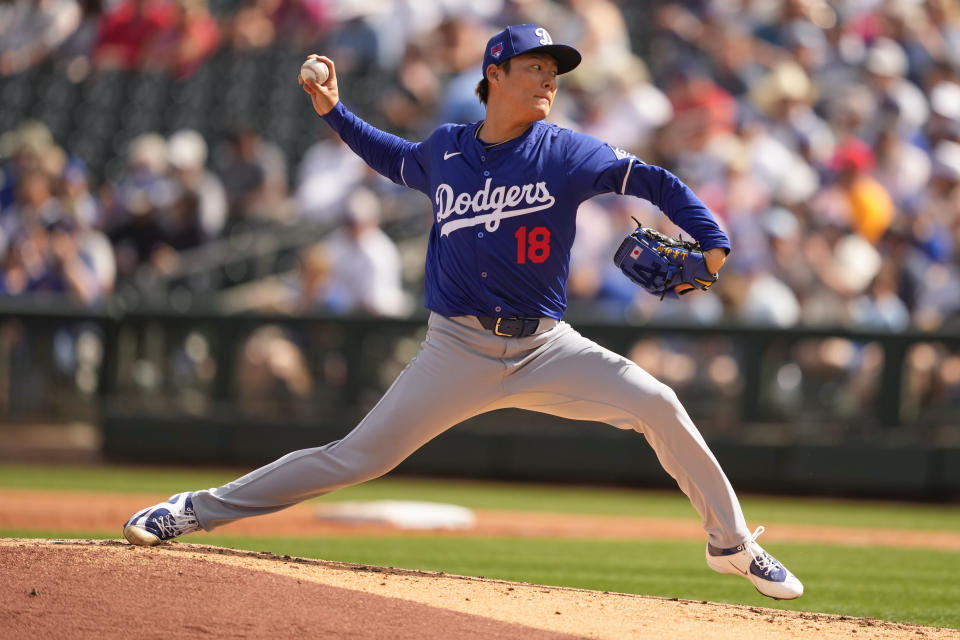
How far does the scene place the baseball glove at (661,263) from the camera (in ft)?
14.8

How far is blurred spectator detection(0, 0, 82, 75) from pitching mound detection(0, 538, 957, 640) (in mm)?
11565

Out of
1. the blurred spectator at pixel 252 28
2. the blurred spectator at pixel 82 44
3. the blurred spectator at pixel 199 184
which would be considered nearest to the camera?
the blurred spectator at pixel 199 184

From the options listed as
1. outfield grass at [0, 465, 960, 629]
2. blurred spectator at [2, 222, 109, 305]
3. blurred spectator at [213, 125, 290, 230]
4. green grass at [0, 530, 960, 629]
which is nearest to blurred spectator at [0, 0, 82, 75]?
blurred spectator at [213, 125, 290, 230]

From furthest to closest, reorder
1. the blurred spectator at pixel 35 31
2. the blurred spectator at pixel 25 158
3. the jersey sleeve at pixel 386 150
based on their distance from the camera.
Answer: the blurred spectator at pixel 35 31 < the blurred spectator at pixel 25 158 < the jersey sleeve at pixel 386 150

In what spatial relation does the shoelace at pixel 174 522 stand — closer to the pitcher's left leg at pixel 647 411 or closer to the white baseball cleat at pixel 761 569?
the pitcher's left leg at pixel 647 411

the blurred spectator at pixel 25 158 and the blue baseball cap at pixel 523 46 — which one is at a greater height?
the blurred spectator at pixel 25 158

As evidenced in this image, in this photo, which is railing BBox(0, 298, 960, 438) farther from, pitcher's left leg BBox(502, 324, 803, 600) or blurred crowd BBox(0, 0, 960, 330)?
pitcher's left leg BBox(502, 324, 803, 600)

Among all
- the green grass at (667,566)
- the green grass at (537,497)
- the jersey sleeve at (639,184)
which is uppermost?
the jersey sleeve at (639,184)

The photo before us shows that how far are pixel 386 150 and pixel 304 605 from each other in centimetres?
179

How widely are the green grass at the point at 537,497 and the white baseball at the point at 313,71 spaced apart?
5.01 meters

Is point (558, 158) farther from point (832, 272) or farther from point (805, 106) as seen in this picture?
point (805, 106)

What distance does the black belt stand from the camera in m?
4.66

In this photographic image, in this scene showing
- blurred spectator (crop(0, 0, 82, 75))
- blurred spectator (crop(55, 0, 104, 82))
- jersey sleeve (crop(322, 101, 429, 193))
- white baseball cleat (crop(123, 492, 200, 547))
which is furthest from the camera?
blurred spectator (crop(0, 0, 82, 75))

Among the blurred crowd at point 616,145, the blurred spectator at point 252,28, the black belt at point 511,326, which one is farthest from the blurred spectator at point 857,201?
the black belt at point 511,326
